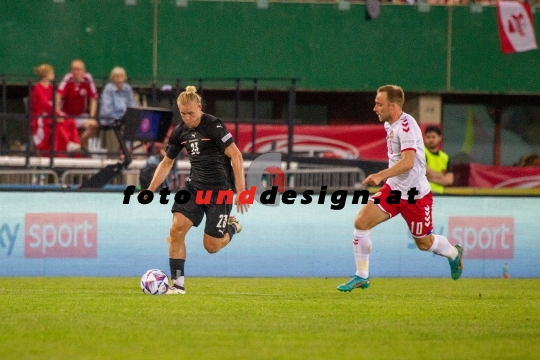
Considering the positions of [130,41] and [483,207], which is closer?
[483,207]

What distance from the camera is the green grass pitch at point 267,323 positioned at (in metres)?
7.43

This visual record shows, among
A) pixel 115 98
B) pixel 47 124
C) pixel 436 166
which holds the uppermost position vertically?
pixel 115 98

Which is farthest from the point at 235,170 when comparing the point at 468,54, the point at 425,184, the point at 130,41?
the point at 468,54

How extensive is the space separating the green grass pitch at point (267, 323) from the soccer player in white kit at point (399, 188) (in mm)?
571

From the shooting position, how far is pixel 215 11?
79.3ft

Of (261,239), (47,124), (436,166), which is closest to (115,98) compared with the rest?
(47,124)

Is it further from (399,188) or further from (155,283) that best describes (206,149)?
(399,188)

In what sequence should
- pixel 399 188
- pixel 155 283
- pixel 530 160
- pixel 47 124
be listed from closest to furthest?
pixel 155 283 → pixel 399 188 → pixel 47 124 → pixel 530 160

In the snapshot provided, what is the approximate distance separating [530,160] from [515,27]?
3229 mm

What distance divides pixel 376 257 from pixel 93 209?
4.27 m

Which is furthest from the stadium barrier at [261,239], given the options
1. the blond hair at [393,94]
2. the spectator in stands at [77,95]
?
the blond hair at [393,94]

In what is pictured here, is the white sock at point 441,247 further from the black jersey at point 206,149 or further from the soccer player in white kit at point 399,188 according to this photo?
the black jersey at point 206,149

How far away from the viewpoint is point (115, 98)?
18.3 meters

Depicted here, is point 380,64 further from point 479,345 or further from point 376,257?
point 479,345
